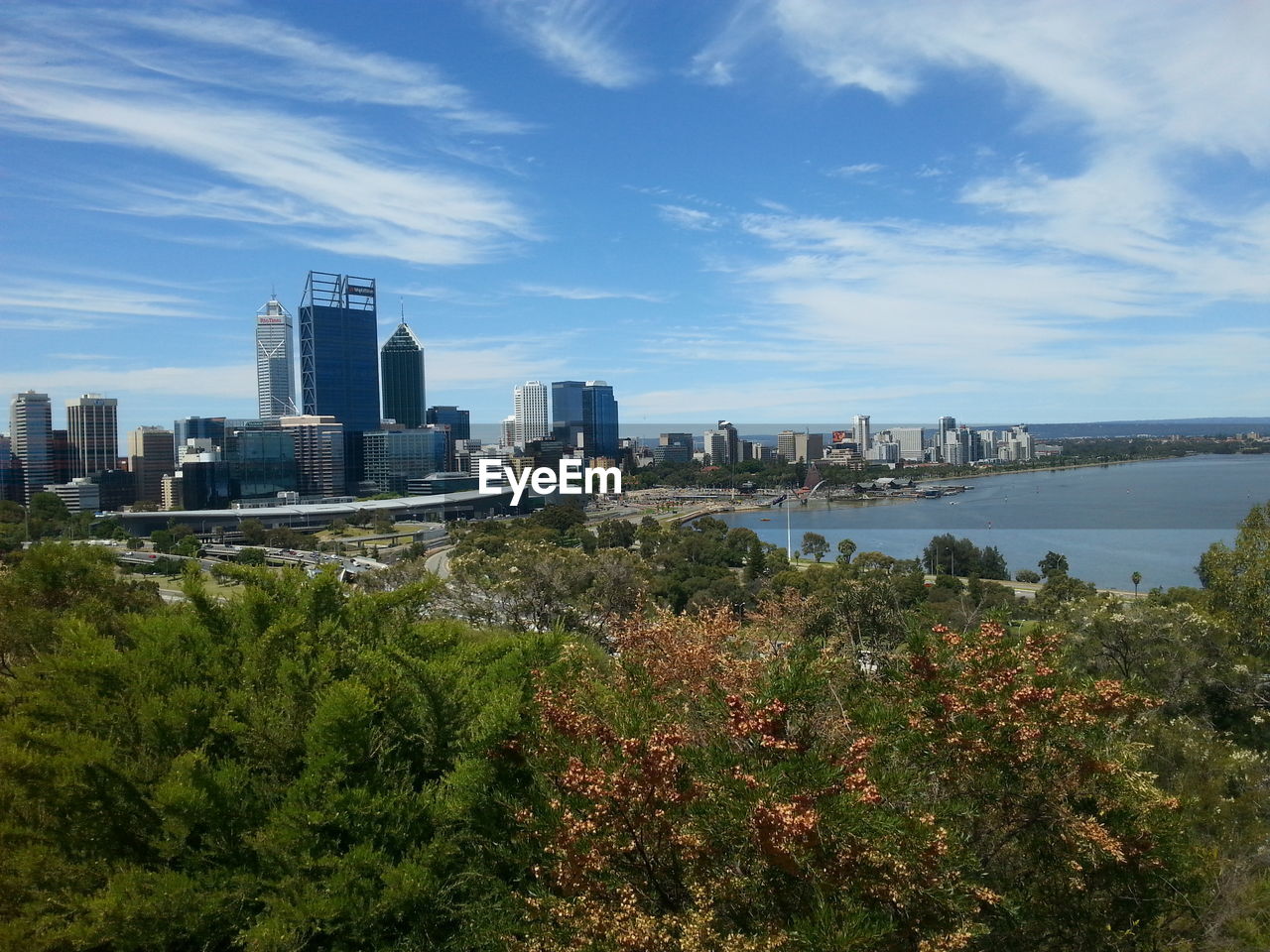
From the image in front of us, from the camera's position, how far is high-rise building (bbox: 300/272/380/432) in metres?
65.8

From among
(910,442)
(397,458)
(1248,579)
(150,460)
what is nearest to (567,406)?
(397,458)

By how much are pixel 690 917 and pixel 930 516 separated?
148ft

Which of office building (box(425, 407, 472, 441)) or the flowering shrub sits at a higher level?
office building (box(425, 407, 472, 441))

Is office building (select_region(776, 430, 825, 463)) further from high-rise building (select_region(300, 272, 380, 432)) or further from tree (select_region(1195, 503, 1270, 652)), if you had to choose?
tree (select_region(1195, 503, 1270, 652))

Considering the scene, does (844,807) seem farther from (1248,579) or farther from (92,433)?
(92,433)

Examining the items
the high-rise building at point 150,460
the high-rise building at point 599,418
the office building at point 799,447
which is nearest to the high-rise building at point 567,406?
the high-rise building at point 599,418

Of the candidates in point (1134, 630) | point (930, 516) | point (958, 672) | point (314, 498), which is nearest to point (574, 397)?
point (314, 498)

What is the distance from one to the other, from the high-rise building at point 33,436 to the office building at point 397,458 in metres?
16.1

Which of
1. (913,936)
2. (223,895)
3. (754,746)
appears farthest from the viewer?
(223,895)

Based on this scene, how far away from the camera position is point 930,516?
45.0m

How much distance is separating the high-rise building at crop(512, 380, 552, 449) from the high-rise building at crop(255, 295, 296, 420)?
24163 millimetres

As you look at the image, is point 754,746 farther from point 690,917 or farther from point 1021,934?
point 1021,934

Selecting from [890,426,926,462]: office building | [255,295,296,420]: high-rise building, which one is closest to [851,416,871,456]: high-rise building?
[890,426,926,462]: office building

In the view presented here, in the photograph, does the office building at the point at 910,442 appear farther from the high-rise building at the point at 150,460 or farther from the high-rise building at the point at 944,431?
the high-rise building at the point at 150,460
